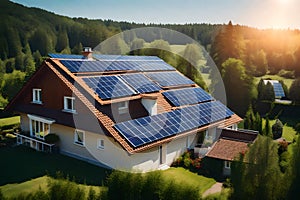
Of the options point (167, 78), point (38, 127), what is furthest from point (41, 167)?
point (167, 78)

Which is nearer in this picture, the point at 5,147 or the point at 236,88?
the point at 5,147

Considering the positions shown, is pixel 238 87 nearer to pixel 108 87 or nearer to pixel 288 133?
pixel 288 133

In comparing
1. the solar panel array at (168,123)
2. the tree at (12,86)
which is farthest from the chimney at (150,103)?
the tree at (12,86)

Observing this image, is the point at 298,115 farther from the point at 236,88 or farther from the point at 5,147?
the point at 5,147

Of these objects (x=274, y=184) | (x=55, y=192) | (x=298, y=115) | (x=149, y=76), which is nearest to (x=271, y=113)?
(x=298, y=115)

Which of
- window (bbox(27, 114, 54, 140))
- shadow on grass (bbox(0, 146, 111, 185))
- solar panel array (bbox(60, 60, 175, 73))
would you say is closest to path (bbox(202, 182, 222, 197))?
shadow on grass (bbox(0, 146, 111, 185))

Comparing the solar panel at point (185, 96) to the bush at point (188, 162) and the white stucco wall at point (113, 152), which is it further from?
the bush at point (188, 162)
